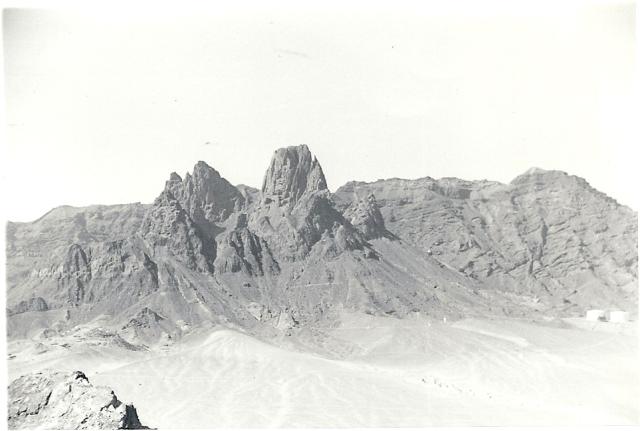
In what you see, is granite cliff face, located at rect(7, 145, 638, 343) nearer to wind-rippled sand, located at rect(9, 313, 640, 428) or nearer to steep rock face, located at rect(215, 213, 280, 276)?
steep rock face, located at rect(215, 213, 280, 276)

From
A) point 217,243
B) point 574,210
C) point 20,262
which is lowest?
point 20,262

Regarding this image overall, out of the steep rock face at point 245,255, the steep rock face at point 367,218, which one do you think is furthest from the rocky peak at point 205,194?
the steep rock face at point 367,218

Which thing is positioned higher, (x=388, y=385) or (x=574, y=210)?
(x=574, y=210)

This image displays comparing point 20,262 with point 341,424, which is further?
point 20,262

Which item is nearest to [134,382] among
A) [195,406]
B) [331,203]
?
[195,406]

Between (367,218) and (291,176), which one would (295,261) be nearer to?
(291,176)

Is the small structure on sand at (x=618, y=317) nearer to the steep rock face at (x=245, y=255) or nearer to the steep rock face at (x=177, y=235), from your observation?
the steep rock face at (x=245, y=255)

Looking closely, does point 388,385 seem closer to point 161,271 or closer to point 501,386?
point 501,386
